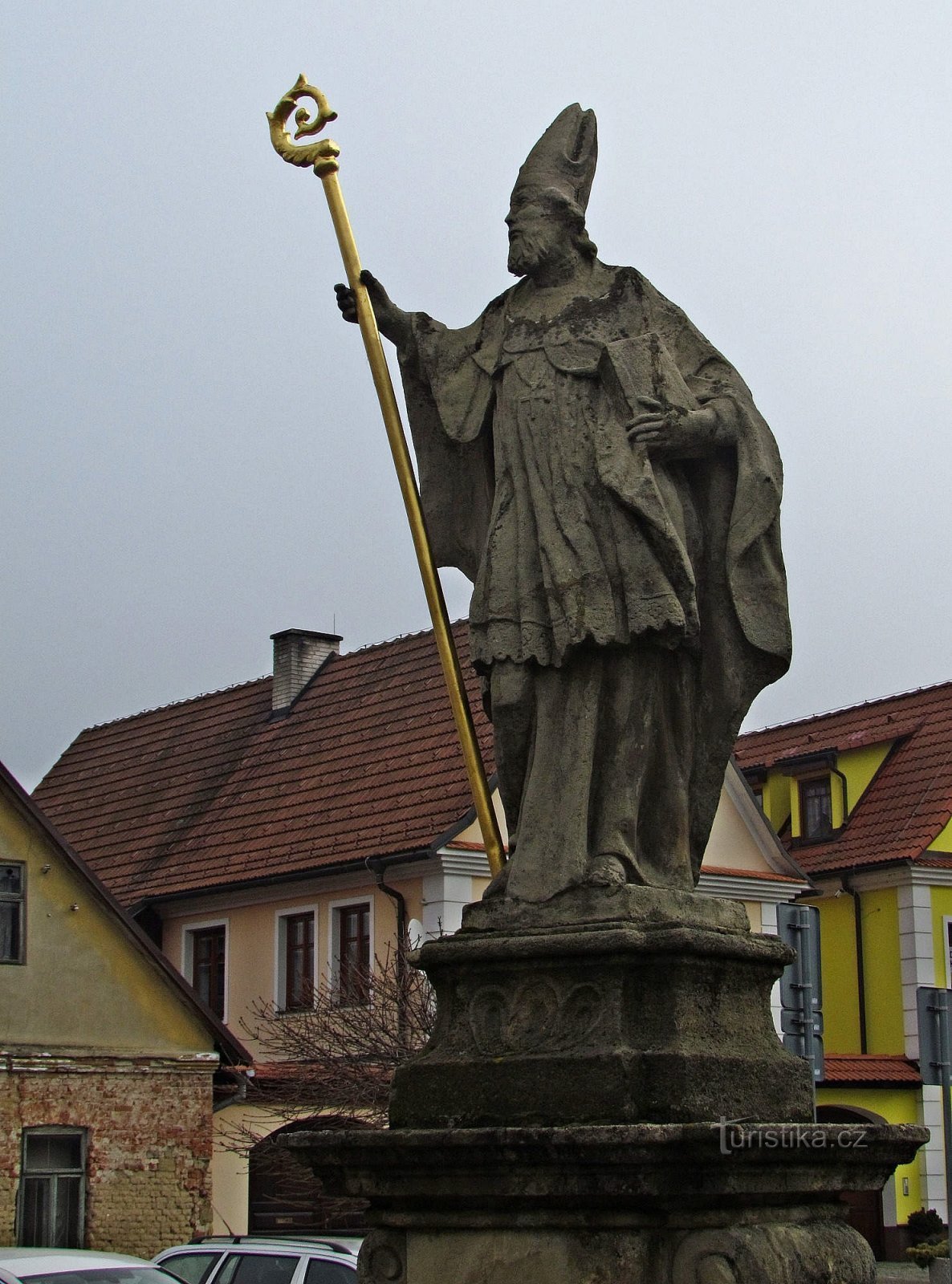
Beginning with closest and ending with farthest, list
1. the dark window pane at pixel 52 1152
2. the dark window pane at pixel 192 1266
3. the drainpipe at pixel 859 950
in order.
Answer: the dark window pane at pixel 192 1266 → the dark window pane at pixel 52 1152 → the drainpipe at pixel 859 950

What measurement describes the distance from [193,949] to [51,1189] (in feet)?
20.3

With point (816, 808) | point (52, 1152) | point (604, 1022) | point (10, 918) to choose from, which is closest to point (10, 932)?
point (10, 918)

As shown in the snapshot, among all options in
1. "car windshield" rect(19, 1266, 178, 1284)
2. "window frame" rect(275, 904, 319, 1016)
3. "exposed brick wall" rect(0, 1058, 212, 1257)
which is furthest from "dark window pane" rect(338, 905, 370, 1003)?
"car windshield" rect(19, 1266, 178, 1284)

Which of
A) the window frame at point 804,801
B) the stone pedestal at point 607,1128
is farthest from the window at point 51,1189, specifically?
the stone pedestal at point 607,1128

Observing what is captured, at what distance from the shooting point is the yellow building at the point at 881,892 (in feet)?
83.2

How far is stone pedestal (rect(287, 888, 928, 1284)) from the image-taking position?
480cm

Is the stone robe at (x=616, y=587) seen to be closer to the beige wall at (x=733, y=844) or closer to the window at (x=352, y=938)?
the window at (x=352, y=938)

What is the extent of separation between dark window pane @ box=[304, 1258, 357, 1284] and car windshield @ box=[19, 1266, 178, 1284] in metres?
1.30

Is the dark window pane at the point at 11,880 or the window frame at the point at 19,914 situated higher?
the dark window pane at the point at 11,880

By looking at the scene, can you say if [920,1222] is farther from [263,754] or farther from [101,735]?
[101,735]

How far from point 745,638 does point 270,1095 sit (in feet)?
53.2

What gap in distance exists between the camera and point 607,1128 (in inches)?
186

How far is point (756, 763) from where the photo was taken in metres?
31.2

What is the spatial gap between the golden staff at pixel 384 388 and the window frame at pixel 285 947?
18347mm
